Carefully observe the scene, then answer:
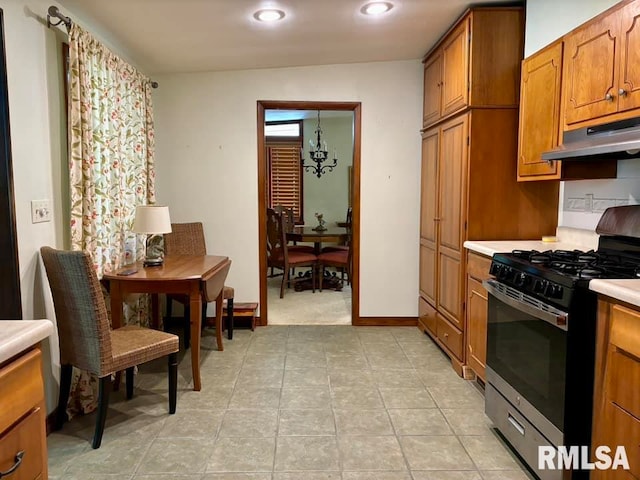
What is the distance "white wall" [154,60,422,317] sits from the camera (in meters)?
4.09

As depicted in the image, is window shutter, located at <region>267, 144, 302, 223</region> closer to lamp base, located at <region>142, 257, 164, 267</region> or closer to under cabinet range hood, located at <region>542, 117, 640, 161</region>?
lamp base, located at <region>142, 257, 164, 267</region>

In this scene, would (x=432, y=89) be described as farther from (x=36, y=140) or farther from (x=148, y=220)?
(x=36, y=140)

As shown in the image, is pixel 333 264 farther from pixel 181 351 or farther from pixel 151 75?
pixel 151 75

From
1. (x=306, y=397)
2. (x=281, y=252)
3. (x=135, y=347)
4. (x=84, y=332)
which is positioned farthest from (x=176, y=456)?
(x=281, y=252)

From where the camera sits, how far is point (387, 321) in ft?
14.0

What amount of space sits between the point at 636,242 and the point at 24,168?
2971mm

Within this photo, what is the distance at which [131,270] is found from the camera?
291 cm

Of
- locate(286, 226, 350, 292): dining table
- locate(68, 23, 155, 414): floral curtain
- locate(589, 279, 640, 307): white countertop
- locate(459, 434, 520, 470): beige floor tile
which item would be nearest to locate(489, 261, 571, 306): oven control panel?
locate(589, 279, 640, 307): white countertop

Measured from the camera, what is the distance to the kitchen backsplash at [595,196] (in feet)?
7.56

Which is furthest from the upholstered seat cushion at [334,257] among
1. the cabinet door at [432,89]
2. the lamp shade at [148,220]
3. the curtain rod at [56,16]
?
the curtain rod at [56,16]

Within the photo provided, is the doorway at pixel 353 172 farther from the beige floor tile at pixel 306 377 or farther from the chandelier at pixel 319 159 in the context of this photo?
the chandelier at pixel 319 159

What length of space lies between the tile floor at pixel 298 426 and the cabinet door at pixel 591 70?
5.60ft

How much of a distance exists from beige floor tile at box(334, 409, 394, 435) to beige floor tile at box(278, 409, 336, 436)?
50 millimetres

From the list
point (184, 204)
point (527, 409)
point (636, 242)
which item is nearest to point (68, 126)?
point (184, 204)
